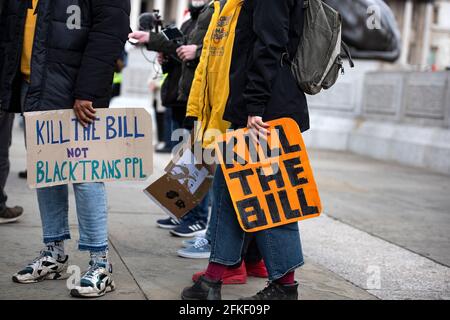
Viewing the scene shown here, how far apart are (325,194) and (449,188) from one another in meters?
2.12

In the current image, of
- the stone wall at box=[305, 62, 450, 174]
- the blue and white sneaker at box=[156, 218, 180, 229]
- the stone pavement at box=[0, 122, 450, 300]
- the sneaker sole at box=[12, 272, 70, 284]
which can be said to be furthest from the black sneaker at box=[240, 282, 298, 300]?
the stone wall at box=[305, 62, 450, 174]

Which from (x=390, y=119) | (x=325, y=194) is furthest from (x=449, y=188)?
(x=390, y=119)

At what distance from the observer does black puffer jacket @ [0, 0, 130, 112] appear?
11.6 feet

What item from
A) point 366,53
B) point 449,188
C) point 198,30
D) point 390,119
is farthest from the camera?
point 366,53

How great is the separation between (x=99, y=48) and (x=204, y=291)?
1275 mm

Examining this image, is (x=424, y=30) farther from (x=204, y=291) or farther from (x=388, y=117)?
(x=204, y=291)

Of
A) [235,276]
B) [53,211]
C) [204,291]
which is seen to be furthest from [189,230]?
[204,291]

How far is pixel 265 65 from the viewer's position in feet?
10.8

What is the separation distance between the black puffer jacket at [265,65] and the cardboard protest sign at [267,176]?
11 centimetres

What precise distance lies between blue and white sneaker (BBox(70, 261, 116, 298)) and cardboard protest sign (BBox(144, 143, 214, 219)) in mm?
A: 984

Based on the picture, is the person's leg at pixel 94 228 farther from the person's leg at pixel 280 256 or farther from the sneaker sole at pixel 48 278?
the person's leg at pixel 280 256

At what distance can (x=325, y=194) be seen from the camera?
25.5ft

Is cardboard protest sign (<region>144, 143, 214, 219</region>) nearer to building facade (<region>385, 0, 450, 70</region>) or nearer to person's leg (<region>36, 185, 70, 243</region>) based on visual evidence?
person's leg (<region>36, 185, 70, 243</region>)
